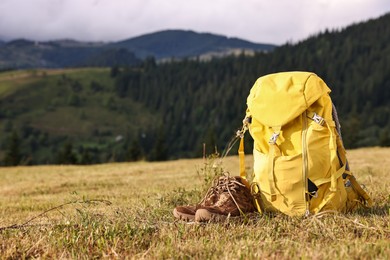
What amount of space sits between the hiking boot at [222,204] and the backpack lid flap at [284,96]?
100 cm

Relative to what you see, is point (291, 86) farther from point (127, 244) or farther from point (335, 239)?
point (127, 244)

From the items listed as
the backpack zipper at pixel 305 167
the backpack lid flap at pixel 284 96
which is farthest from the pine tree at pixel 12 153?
the backpack zipper at pixel 305 167

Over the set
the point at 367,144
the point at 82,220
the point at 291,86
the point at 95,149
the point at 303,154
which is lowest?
the point at 95,149

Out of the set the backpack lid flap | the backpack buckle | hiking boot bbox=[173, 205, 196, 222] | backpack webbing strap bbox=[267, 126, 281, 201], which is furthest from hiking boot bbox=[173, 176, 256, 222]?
the backpack buckle

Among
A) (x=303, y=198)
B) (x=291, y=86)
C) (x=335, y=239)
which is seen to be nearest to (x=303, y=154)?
(x=303, y=198)

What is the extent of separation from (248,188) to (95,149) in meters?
192

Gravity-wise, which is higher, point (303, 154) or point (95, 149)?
point (303, 154)

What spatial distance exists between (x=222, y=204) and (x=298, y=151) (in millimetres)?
1222

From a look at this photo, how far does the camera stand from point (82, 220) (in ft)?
16.7

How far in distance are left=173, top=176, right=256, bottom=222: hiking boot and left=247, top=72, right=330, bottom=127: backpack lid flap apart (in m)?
1.00

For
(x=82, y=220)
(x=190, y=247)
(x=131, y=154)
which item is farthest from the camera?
(x=131, y=154)

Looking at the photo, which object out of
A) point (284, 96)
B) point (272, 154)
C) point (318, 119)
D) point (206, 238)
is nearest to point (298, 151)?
point (272, 154)

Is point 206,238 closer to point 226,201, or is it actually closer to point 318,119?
point 226,201

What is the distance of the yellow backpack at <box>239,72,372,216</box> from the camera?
5.46 m
